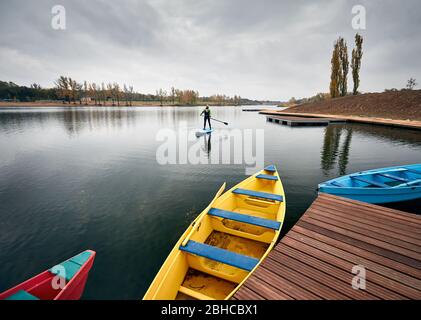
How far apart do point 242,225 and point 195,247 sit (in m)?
2.39

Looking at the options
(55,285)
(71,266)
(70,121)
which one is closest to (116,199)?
(71,266)

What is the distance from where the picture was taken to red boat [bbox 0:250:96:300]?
11.3 feet

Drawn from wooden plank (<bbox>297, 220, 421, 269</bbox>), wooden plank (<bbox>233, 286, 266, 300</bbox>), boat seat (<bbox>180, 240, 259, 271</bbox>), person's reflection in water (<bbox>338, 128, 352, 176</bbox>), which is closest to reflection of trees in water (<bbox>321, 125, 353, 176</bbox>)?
person's reflection in water (<bbox>338, 128, 352, 176</bbox>)

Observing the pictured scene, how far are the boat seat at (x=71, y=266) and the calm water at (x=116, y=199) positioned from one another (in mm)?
843

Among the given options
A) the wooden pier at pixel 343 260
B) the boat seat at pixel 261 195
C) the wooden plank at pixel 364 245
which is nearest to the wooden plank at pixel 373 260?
the wooden pier at pixel 343 260

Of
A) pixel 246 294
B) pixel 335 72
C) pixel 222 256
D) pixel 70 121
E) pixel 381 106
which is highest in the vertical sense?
pixel 335 72

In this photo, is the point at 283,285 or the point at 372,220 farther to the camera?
the point at 372,220

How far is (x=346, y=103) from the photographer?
53750 mm

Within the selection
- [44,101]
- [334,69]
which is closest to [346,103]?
[334,69]

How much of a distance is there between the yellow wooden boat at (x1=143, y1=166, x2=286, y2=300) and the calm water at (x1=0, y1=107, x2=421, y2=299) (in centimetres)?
122

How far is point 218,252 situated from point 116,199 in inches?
249

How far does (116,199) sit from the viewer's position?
8.88m

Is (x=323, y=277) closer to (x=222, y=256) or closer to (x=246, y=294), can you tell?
(x=246, y=294)
